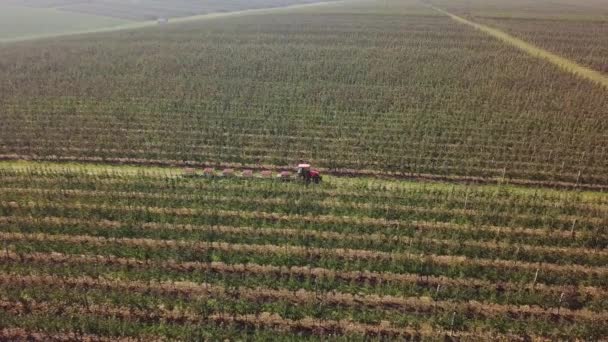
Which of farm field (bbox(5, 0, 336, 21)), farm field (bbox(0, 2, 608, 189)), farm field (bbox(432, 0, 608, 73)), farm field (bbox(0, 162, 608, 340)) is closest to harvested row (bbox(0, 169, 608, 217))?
farm field (bbox(0, 162, 608, 340))

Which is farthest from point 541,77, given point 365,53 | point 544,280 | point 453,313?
point 453,313

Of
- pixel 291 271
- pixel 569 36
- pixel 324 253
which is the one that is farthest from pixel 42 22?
pixel 291 271

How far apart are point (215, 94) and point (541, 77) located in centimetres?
2764

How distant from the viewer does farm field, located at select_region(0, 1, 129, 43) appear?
248 ft

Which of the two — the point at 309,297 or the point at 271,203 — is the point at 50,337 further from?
the point at 271,203

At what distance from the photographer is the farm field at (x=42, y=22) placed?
75.5 metres

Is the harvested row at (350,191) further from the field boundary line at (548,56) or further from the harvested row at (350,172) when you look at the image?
the field boundary line at (548,56)

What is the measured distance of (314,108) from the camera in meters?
33.1

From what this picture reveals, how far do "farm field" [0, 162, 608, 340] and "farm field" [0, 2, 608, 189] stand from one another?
3.10m

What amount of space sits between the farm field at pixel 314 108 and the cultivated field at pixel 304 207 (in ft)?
0.67

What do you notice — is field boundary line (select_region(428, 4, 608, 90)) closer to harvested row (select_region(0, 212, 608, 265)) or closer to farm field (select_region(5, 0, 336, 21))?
harvested row (select_region(0, 212, 608, 265))

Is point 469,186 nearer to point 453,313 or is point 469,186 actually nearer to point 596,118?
point 453,313

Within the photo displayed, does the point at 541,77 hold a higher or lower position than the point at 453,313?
higher

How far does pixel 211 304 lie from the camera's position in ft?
49.3
